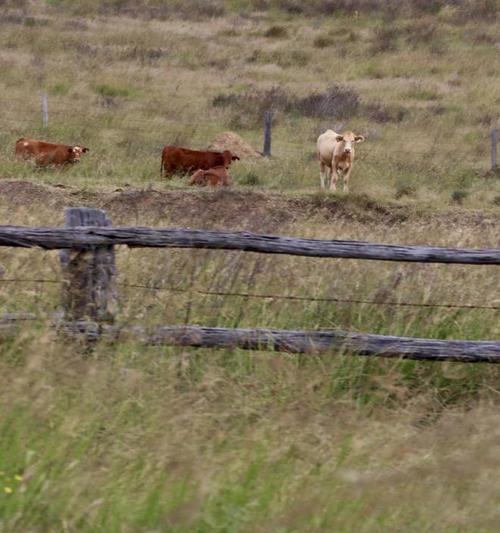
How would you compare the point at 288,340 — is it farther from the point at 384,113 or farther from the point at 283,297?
the point at 384,113

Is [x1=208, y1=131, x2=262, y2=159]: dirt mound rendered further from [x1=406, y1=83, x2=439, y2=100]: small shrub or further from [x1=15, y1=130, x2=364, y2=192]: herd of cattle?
[x1=406, y1=83, x2=439, y2=100]: small shrub

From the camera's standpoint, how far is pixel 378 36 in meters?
36.3

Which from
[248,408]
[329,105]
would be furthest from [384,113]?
[248,408]

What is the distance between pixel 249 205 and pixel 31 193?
2.91 metres

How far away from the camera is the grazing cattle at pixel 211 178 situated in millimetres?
16422

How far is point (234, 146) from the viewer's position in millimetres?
20375

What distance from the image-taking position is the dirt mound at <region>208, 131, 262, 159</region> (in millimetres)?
20297

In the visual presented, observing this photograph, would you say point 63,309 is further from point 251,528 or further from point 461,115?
point 461,115

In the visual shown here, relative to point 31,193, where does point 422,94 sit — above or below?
above

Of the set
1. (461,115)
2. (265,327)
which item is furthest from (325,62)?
(265,327)

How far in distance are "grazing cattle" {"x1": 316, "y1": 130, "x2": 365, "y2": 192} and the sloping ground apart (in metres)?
2.08

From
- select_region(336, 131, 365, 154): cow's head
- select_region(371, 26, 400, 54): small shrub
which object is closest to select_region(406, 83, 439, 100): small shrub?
select_region(371, 26, 400, 54): small shrub

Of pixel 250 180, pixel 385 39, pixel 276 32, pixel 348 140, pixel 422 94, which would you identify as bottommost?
pixel 250 180

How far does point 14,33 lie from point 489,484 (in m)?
31.7
